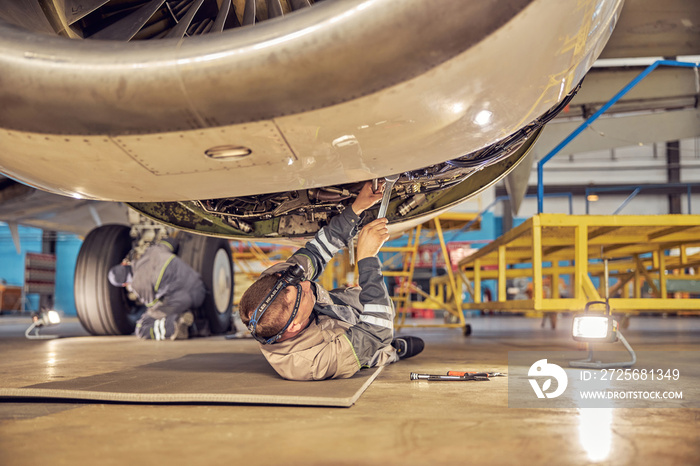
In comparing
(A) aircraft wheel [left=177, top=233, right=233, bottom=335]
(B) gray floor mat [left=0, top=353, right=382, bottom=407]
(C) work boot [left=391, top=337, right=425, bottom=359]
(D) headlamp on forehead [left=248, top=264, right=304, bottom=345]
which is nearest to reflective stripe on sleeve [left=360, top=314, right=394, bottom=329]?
(B) gray floor mat [left=0, top=353, right=382, bottom=407]

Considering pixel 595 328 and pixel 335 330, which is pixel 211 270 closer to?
pixel 335 330

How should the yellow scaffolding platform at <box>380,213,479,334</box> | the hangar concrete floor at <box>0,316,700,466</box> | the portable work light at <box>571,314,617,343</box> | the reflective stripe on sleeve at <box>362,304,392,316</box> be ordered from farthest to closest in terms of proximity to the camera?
1. the yellow scaffolding platform at <box>380,213,479,334</box>
2. the portable work light at <box>571,314,617,343</box>
3. the reflective stripe on sleeve at <box>362,304,392,316</box>
4. the hangar concrete floor at <box>0,316,700,466</box>

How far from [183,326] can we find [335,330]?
346 centimetres

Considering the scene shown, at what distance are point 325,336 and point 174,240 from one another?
3907 mm

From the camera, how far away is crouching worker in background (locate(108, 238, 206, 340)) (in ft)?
17.1

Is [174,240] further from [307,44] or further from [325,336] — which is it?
[307,44]

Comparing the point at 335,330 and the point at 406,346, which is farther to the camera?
the point at 406,346

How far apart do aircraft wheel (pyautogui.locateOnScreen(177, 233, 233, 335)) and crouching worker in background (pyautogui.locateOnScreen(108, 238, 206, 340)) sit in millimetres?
276

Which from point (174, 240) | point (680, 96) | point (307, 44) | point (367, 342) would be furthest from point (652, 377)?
point (174, 240)

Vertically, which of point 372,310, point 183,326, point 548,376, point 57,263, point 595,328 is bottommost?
point 183,326

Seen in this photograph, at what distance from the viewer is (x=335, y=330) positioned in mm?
2303

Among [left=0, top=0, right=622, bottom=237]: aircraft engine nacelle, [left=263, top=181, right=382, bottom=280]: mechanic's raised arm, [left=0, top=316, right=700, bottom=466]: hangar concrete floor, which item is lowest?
[left=0, top=316, right=700, bottom=466]: hangar concrete floor

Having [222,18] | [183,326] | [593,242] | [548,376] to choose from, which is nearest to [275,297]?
[222,18]

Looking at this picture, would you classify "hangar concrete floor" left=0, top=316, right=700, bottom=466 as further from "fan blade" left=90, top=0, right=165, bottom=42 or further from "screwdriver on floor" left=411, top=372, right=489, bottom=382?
"fan blade" left=90, top=0, right=165, bottom=42
